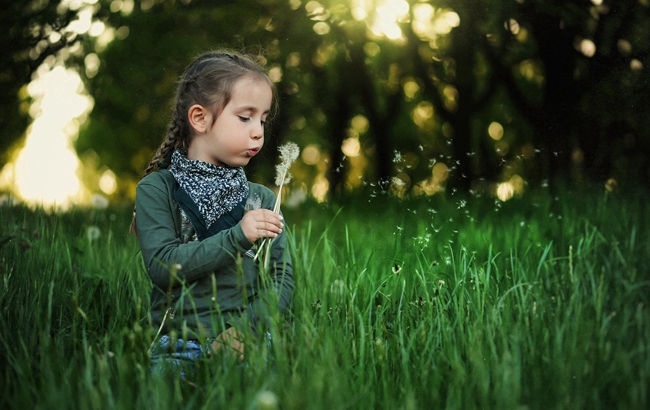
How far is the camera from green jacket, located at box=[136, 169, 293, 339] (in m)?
2.20

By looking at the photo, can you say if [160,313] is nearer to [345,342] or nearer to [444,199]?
[345,342]

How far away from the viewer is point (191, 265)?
2199mm

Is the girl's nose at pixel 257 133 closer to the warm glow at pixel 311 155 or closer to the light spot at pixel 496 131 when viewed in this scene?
the warm glow at pixel 311 155

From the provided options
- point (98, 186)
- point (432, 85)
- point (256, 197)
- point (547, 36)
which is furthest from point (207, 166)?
point (98, 186)

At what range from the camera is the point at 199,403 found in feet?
5.84

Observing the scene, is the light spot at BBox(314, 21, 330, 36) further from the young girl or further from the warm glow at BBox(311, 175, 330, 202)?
the young girl

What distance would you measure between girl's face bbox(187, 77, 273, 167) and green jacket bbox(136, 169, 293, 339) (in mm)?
168

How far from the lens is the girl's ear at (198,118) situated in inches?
96.2

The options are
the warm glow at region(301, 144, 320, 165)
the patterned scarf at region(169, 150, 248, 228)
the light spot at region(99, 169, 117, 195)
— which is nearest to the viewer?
the patterned scarf at region(169, 150, 248, 228)

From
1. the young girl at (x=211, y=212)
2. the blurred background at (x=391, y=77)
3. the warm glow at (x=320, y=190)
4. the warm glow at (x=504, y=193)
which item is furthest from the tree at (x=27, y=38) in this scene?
the warm glow at (x=504, y=193)

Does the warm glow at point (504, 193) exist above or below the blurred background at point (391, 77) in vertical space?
below

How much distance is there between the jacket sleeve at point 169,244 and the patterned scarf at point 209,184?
0.09m

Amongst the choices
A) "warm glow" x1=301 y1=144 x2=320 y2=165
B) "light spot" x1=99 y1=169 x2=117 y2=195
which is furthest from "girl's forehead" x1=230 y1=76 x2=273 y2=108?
"light spot" x1=99 y1=169 x2=117 y2=195

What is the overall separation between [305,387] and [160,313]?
779 mm
